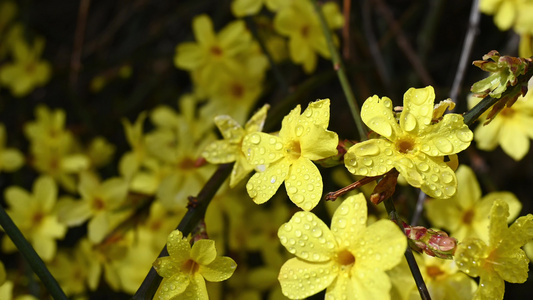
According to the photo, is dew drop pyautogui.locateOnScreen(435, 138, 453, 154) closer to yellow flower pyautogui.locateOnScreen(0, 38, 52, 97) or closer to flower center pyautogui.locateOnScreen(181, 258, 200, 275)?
flower center pyautogui.locateOnScreen(181, 258, 200, 275)

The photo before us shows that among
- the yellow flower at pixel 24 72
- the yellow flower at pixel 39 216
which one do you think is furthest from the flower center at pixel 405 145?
the yellow flower at pixel 24 72

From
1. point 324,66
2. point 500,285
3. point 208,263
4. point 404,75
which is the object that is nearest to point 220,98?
point 324,66

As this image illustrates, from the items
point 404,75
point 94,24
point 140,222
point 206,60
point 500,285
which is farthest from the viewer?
point 94,24

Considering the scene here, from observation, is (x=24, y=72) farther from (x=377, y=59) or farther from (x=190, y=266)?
(x=190, y=266)

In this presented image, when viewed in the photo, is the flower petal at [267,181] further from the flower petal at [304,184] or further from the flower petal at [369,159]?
the flower petal at [369,159]

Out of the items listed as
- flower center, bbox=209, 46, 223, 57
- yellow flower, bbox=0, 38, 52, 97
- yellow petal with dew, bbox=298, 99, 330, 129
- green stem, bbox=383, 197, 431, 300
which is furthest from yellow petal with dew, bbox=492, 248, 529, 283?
yellow flower, bbox=0, 38, 52, 97

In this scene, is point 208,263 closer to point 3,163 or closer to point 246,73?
point 246,73
